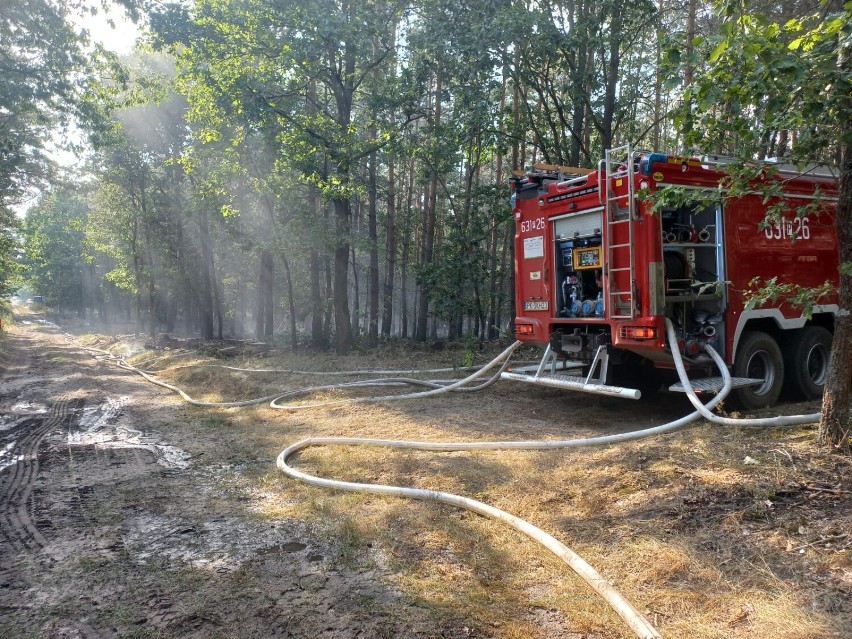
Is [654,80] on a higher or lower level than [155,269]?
higher

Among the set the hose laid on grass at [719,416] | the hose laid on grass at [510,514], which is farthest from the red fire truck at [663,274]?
the hose laid on grass at [510,514]

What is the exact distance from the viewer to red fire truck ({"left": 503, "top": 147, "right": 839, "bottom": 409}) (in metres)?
6.97

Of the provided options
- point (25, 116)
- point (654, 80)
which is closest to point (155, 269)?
point (25, 116)

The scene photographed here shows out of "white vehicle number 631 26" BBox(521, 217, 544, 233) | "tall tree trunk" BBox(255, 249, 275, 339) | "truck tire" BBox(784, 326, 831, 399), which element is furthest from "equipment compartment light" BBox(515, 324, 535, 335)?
"tall tree trunk" BBox(255, 249, 275, 339)

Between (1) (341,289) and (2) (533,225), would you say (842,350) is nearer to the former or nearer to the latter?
(2) (533,225)

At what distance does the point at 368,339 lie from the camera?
71.4 ft

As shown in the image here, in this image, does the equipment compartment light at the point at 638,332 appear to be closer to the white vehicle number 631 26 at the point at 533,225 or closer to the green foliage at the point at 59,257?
the white vehicle number 631 26 at the point at 533,225

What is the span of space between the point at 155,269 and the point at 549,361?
102 feet

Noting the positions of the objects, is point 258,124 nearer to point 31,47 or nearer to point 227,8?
point 227,8

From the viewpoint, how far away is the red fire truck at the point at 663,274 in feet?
22.9

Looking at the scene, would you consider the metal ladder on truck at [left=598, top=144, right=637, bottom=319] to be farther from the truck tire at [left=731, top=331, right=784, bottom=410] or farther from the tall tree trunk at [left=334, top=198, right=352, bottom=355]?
the tall tree trunk at [left=334, top=198, right=352, bottom=355]

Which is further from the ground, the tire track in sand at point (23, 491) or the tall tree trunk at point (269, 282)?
the tall tree trunk at point (269, 282)

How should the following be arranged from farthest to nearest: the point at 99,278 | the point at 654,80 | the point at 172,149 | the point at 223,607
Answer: the point at 99,278
the point at 172,149
the point at 654,80
the point at 223,607

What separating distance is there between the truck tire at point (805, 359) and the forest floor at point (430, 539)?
1182 millimetres
